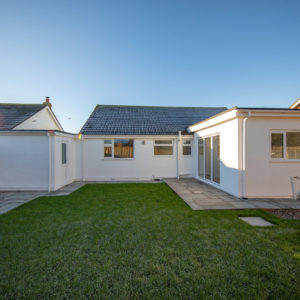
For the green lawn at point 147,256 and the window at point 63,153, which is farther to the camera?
the window at point 63,153

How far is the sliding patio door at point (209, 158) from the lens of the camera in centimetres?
837

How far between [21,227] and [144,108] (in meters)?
13.1

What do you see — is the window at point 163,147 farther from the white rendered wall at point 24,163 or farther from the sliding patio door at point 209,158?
the white rendered wall at point 24,163

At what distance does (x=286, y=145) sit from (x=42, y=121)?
58.9 ft

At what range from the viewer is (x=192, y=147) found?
11609 mm

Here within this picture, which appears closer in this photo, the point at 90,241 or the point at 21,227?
the point at 90,241

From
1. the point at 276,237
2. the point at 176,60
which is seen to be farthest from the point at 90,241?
the point at 176,60

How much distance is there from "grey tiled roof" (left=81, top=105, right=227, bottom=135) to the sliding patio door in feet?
6.85

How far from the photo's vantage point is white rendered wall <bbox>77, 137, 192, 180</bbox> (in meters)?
10.9

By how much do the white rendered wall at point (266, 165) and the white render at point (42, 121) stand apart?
14.4m

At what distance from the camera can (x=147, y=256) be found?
9.61ft

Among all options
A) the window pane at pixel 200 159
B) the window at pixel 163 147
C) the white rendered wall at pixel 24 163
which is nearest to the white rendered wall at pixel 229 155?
the window pane at pixel 200 159

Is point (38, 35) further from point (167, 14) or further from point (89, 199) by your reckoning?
point (89, 199)

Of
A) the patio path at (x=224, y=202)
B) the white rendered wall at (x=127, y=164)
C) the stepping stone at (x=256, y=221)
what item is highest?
the white rendered wall at (x=127, y=164)
